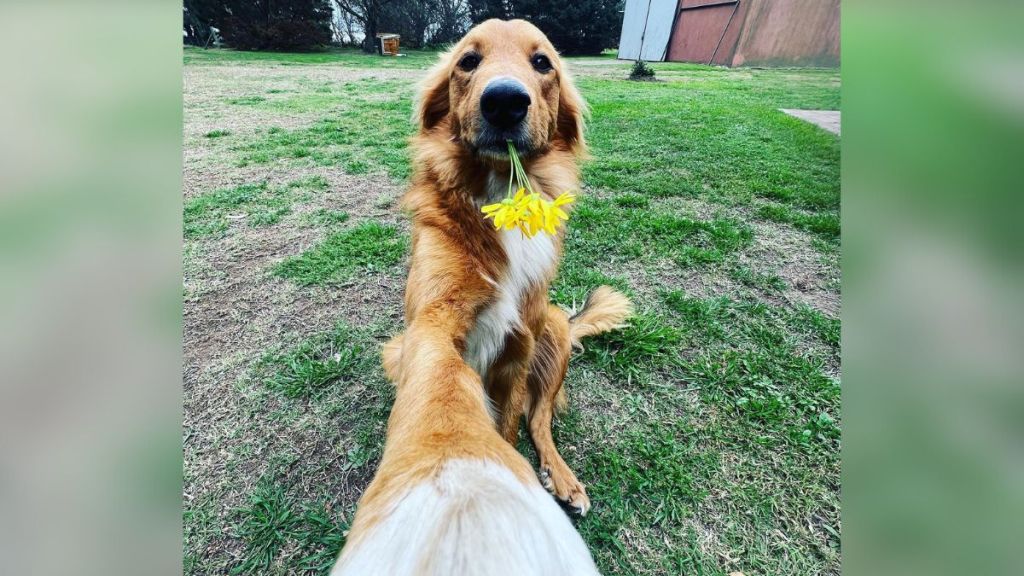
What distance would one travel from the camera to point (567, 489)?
1924 mm

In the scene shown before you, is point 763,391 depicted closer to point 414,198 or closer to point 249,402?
point 414,198

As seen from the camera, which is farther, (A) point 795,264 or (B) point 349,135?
(B) point 349,135

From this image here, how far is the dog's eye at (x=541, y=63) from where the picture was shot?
2.26m

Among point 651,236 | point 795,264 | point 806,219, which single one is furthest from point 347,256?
point 806,219

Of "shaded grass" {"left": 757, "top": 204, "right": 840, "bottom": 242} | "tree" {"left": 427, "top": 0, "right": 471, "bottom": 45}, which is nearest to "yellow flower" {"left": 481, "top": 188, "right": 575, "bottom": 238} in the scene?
"tree" {"left": 427, "top": 0, "right": 471, "bottom": 45}

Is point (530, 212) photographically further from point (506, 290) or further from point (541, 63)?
point (541, 63)

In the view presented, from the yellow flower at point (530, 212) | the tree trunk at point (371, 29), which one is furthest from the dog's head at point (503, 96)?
the tree trunk at point (371, 29)

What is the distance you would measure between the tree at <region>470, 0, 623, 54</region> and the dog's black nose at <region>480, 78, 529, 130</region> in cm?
118

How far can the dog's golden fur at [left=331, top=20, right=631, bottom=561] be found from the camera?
4.96 feet

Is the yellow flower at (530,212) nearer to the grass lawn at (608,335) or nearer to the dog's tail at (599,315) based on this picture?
the grass lawn at (608,335)

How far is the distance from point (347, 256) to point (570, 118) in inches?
83.0

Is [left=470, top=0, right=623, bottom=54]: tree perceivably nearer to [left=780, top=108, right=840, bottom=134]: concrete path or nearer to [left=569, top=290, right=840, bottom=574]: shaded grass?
[left=780, top=108, right=840, bottom=134]: concrete path

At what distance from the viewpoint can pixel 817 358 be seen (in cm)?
264
